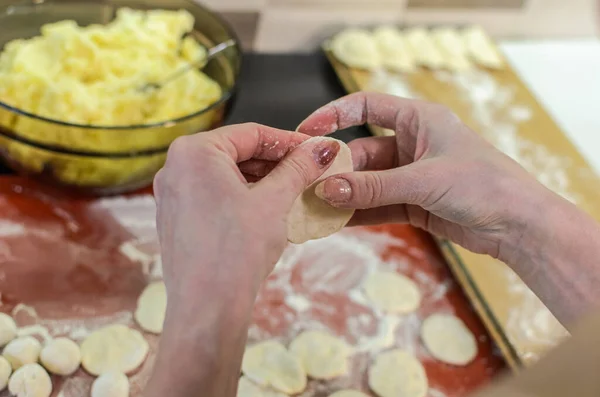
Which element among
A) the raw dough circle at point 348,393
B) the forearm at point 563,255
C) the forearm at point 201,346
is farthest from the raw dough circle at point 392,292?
the forearm at point 201,346

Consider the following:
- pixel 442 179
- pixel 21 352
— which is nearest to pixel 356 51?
pixel 442 179

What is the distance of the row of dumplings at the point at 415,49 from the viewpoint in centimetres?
143

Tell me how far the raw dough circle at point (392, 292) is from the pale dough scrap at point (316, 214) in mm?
257

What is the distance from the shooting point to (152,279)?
100 centimetres

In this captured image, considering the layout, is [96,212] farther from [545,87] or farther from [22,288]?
[545,87]

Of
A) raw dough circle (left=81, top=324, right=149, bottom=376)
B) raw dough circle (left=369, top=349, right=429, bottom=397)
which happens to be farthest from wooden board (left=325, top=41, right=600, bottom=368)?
raw dough circle (left=81, top=324, right=149, bottom=376)

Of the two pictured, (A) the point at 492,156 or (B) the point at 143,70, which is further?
(B) the point at 143,70

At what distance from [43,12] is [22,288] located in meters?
0.58

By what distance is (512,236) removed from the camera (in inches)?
30.7

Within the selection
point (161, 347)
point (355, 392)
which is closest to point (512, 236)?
point (355, 392)

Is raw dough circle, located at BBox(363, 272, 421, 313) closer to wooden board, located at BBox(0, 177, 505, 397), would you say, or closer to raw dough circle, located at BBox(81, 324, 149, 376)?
wooden board, located at BBox(0, 177, 505, 397)

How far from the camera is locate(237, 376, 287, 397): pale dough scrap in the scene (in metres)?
0.88

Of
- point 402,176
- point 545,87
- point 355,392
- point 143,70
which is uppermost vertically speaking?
point 402,176

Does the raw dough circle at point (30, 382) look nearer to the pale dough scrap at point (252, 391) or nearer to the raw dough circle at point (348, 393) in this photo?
the pale dough scrap at point (252, 391)
